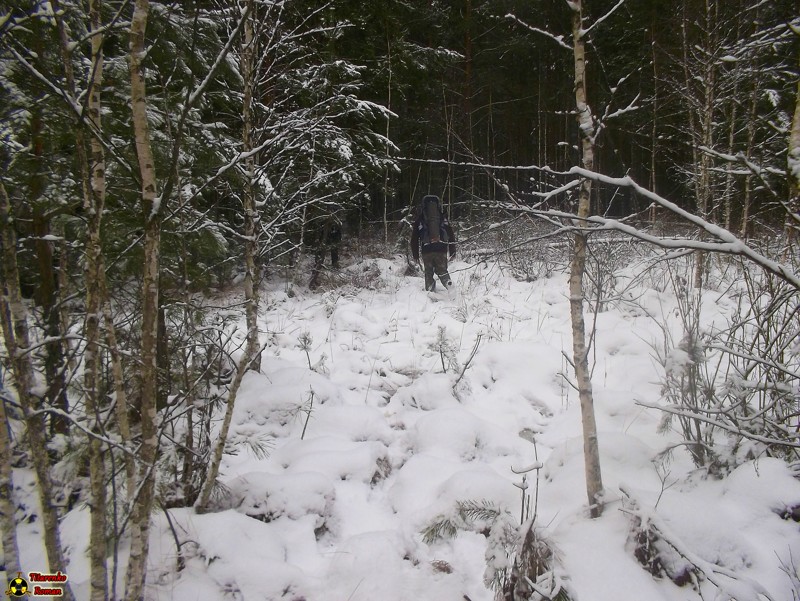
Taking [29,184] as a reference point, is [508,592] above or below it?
below

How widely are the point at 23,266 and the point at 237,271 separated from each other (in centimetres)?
605

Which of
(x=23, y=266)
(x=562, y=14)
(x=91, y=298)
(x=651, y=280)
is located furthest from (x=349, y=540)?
(x=562, y=14)

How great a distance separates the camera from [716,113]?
37.3 ft

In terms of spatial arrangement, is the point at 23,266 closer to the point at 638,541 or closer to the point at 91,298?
the point at 91,298

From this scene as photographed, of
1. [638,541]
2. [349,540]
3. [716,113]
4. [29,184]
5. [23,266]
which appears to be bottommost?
[349,540]

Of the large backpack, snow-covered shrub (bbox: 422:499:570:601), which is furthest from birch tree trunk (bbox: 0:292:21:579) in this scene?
the large backpack

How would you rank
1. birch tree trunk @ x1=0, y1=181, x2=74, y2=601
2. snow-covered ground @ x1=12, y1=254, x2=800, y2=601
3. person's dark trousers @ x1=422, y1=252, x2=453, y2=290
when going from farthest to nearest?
person's dark trousers @ x1=422, y1=252, x2=453, y2=290, snow-covered ground @ x1=12, y1=254, x2=800, y2=601, birch tree trunk @ x1=0, y1=181, x2=74, y2=601

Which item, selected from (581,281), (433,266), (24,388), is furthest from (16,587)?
(433,266)

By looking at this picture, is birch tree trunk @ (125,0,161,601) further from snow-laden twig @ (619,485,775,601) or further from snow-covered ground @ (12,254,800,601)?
snow-laden twig @ (619,485,775,601)

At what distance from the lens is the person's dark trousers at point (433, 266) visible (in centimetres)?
816

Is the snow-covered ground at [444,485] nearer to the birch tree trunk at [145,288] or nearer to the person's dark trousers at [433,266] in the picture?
the birch tree trunk at [145,288]

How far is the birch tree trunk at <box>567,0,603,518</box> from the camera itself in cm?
→ 249

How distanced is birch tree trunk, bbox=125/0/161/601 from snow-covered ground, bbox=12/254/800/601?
2.62ft

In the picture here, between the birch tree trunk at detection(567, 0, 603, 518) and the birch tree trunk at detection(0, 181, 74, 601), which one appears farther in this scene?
the birch tree trunk at detection(567, 0, 603, 518)
